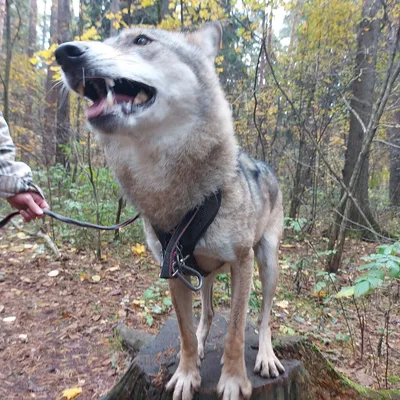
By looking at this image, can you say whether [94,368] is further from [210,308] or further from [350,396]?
[350,396]

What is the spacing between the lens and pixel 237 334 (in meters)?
2.05

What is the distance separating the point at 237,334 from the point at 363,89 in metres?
7.15

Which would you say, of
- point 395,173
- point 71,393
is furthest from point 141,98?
point 395,173

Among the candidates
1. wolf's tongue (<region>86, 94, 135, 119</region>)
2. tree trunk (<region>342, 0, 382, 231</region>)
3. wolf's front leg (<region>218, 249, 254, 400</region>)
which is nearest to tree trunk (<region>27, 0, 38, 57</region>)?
tree trunk (<region>342, 0, 382, 231</region>)

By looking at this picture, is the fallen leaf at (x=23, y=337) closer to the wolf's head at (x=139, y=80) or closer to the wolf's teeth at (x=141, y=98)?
the wolf's head at (x=139, y=80)

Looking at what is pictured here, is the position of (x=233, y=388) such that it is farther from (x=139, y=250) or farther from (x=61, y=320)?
(x=139, y=250)

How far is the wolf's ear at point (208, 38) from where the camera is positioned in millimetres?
2219

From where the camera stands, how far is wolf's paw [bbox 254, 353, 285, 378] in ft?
7.31

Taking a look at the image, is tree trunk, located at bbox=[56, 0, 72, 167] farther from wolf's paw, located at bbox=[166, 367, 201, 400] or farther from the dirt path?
wolf's paw, located at bbox=[166, 367, 201, 400]

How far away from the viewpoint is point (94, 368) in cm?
341

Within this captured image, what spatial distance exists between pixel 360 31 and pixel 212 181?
260 inches

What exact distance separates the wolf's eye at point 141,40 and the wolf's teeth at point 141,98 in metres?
0.39

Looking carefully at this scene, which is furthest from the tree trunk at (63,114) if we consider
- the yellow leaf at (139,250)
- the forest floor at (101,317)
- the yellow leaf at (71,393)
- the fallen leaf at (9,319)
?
the yellow leaf at (71,393)

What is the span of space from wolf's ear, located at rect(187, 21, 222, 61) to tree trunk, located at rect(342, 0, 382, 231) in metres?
4.69
